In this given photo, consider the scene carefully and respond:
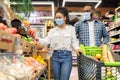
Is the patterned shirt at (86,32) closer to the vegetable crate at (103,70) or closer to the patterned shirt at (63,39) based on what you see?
the patterned shirt at (63,39)

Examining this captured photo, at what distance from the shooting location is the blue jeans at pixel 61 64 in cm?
395

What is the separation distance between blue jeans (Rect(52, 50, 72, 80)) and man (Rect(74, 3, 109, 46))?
1.18 feet

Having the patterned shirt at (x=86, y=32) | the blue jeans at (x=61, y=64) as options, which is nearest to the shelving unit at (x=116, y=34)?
the patterned shirt at (x=86, y=32)

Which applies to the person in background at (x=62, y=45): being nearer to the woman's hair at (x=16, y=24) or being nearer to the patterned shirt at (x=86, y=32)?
the patterned shirt at (x=86, y=32)

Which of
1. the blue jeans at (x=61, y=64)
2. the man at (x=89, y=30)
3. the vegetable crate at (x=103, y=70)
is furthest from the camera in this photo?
the man at (x=89, y=30)

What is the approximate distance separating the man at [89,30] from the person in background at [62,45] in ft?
0.40

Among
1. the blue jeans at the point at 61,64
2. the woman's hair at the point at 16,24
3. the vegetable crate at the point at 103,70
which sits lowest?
the blue jeans at the point at 61,64

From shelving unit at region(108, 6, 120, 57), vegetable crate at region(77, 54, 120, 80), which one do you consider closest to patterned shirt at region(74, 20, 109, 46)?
vegetable crate at region(77, 54, 120, 80)

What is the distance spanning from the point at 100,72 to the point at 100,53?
1.07 meters

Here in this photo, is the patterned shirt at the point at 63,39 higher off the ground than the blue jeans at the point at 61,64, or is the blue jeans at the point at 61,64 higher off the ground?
the patterned shirt at the point at 63,39

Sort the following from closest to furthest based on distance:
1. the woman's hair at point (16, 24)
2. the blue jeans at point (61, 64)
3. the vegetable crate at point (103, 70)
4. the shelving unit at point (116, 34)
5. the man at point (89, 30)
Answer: the vegetable crate at point (103, 70)
the woman's hair at point (16, 24)
the blue jeans at point (61, 64)
the man at point (89, 30)
the shelving unit at point (116, 34)

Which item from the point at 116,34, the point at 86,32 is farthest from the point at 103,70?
the point at 116,34

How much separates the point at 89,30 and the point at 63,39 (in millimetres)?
422

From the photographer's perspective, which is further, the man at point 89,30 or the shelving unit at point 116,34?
the shelving unit at point 116,34
